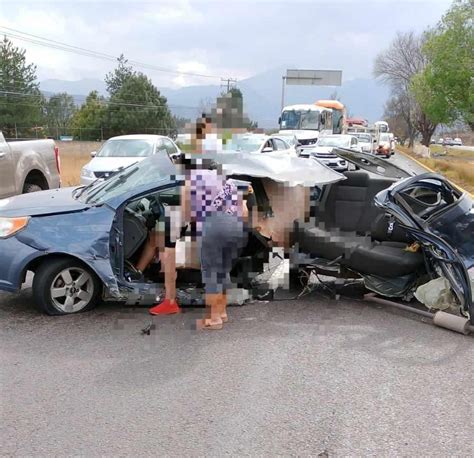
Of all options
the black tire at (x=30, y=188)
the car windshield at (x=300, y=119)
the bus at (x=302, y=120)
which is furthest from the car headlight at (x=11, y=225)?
the car windshield at (x=300, y=119)

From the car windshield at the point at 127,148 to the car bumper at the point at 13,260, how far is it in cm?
895

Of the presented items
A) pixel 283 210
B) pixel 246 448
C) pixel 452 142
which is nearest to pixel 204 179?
pixel 283 210

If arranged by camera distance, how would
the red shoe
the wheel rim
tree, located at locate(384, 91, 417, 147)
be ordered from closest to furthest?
the wheel rim → the red shoe → tree, located at locate(384, 91, 417, 147)

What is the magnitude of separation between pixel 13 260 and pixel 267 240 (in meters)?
2.46

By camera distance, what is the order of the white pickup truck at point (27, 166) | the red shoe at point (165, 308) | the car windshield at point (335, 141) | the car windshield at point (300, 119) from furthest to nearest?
1. the car windshield at point (300, 119)
2. the car windshield at point (335, 141)
3. the white pickup truck at point (27, 166)
4. the red shoe at point (165, 308)

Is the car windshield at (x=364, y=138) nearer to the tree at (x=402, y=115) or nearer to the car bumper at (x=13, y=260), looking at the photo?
the tree at (x=402, y=115)

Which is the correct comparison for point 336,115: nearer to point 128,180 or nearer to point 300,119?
point 300,119

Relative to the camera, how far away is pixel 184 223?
16.1 feet

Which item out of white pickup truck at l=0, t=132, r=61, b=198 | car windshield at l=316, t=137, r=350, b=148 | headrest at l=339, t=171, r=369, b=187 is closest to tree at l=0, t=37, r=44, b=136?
car windshield at l=316, t=137, r=350, b=148

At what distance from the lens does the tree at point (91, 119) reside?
4734 centimetres

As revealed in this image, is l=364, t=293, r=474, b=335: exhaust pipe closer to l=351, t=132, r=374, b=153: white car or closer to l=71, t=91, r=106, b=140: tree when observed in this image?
l=351, t=132, r=374, b=153: white car

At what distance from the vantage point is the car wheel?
4.90 metres

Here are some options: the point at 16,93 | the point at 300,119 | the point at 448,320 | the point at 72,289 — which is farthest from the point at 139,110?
the point at 448,320

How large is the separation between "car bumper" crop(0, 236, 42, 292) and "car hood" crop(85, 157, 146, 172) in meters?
8.09
